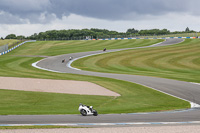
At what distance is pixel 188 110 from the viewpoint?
56.0ft

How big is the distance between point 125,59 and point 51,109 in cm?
4334

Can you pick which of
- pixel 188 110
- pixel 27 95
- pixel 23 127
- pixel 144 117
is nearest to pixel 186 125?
pixel 144 117

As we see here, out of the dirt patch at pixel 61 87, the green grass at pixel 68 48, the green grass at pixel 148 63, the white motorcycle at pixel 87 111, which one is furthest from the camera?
the green grass at pixel 68 48

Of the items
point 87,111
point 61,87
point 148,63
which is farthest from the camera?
point 148,63

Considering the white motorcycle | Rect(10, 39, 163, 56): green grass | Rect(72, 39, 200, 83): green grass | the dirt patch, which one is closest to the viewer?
the white motorcycle

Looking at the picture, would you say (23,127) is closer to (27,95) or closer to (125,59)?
(27,95)

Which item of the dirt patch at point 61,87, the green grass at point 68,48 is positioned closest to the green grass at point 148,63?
the dirt patch at point 61,87

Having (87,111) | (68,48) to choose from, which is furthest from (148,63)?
(87,111)

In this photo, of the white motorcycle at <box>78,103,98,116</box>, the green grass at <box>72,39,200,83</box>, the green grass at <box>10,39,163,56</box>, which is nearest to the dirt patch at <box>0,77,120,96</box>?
the white motorcycle at <box>78,103,98,116</box>

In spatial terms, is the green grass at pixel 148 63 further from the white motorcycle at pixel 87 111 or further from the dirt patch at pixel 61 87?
the white motorcycle at pixel 87 111

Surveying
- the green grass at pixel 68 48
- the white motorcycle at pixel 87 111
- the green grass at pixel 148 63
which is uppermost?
the white motorcycle at pixel 87 111

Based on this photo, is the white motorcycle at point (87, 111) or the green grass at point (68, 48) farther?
the green grass at point (68, 48)

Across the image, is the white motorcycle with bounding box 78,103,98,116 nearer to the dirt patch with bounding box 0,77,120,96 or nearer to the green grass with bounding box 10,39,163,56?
the dirt patch with bounding box 0,77,120,96

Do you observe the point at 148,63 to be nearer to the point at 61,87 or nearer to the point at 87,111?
the point at 61,87
